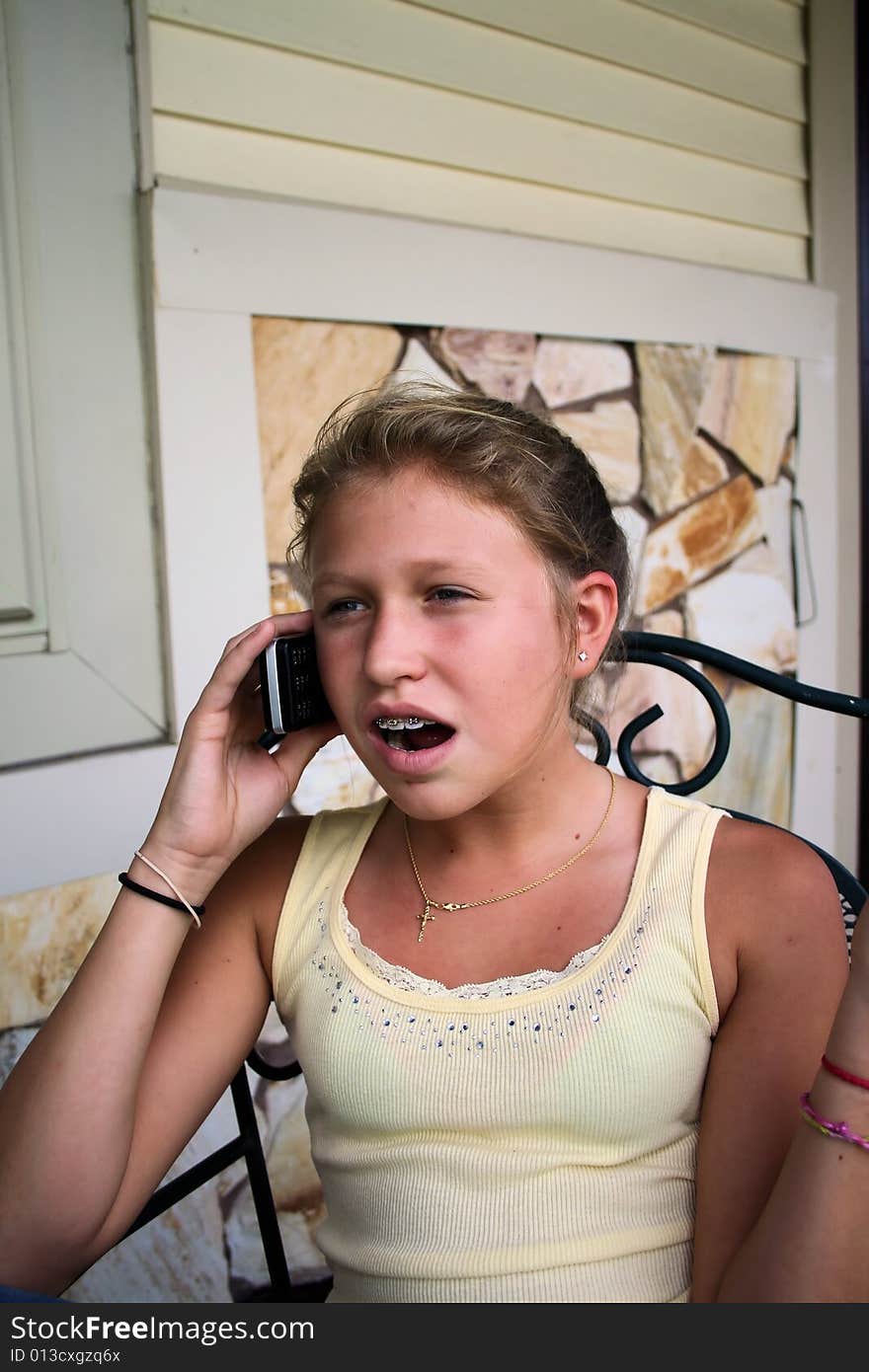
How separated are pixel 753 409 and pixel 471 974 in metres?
2.57

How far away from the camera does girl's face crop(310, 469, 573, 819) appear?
4.02 feet

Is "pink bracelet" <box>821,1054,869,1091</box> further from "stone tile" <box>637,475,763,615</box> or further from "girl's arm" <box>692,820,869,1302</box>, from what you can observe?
"stone tile" <box>637,475,763,615</box>

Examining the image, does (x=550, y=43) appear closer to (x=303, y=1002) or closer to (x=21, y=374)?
(x=21, y=374)

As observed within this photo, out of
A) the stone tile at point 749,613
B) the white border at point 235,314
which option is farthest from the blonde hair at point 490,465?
the stone tile at point 749,613

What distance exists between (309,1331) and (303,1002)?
43 centimetres

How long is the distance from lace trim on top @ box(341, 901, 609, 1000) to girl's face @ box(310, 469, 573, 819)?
0.20 metres

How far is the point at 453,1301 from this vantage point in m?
1.18

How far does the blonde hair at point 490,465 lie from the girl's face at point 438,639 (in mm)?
23

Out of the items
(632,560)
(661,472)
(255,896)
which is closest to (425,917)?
(255,896)

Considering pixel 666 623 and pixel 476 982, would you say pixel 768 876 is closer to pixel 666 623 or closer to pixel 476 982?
pixel 476 982

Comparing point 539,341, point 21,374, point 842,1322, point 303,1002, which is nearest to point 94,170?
point 21,374

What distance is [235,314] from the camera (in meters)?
2.24

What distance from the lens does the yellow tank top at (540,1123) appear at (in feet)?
3.88

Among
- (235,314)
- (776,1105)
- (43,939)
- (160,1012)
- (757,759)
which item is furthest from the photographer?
(757,759)
